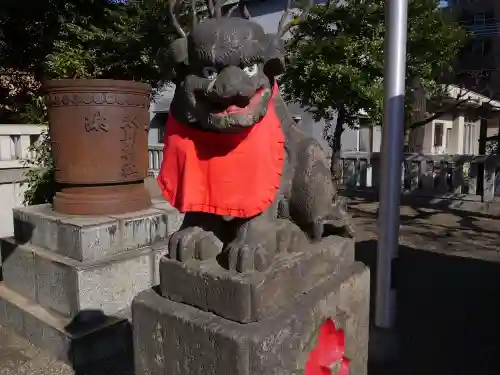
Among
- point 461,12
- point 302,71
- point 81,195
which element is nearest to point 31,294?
point 81,195

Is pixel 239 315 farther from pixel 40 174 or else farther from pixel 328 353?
pixel 40 174

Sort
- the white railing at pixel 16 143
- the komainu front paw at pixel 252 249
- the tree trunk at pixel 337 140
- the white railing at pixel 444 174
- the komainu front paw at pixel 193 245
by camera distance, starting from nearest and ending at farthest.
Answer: the komainu front paw at pixel 252 249 → the komainu front paw at pixel 193 245 → the white railing at pixel 16 143 → the tree trunk at pixel 337 140 → the white railing at pixel 444 174

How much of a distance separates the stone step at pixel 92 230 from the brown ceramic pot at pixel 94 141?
135mm

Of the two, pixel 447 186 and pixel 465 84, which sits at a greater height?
pixel 465 84

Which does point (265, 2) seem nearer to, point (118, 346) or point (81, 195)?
point (81, 195)

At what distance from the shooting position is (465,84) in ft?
36.3

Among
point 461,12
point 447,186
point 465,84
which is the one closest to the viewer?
point 447,186

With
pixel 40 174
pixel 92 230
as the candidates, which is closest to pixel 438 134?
pixel 40 174

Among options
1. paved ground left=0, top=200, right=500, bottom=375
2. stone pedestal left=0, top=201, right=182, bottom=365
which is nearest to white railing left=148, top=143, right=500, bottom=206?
paved ground left=0, top=200, right=500, bottom=375

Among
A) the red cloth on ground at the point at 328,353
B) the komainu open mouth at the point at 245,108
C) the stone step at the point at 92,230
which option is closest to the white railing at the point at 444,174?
the stone step at the point at 92,230

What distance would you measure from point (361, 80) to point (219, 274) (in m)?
4.78

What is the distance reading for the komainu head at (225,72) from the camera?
1.43 metres

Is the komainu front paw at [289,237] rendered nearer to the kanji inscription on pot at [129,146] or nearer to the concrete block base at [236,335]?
the concrete block base at [236,335]

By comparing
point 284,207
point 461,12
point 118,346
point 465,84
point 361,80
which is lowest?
point 118,346
